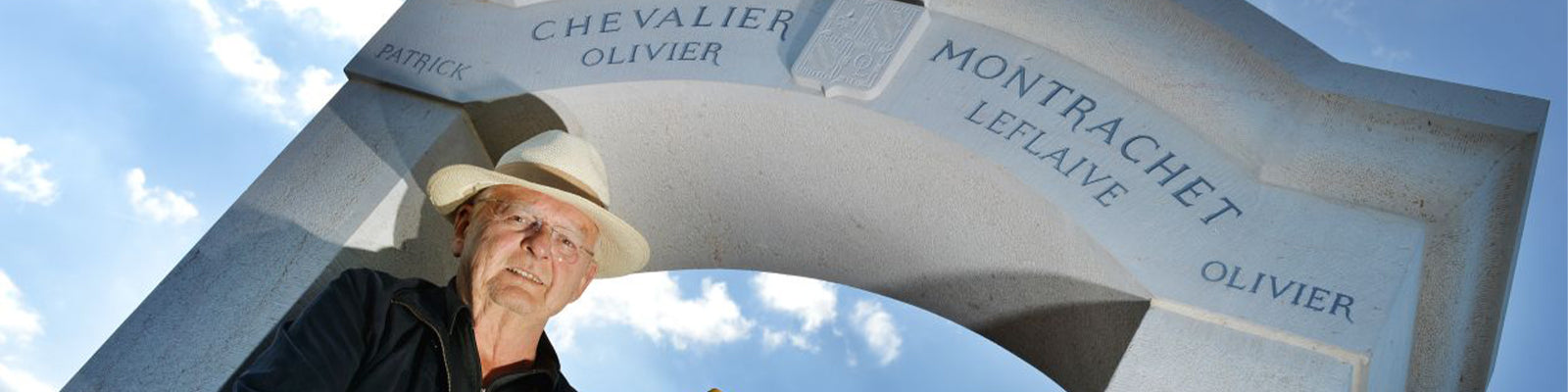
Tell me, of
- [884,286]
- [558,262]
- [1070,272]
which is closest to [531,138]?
[558,262]

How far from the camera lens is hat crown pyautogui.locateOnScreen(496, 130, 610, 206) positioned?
3.93 meters

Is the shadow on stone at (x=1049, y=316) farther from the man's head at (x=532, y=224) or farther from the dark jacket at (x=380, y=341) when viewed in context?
the dark jacket at (x=380, y=341)

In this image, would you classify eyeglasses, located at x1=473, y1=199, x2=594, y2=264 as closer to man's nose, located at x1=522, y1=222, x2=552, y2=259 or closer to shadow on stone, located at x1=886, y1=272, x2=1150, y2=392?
man's nose, located at x1=522, y1=222, x2=552, y2=259

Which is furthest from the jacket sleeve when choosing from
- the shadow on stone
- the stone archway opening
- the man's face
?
the shadow on stone

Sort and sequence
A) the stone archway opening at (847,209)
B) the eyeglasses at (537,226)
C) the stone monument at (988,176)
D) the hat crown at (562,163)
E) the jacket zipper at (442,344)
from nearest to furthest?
the stone monument at (988,176), the jacket zipper at (442,344), the stone archway opening at (847,209), the eyeglasses at (537,226), the hat crown at (562,163)

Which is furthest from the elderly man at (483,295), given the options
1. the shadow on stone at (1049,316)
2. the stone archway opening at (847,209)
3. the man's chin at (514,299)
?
the shadow on stone at (1049,316)

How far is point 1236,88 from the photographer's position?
3.67 meters

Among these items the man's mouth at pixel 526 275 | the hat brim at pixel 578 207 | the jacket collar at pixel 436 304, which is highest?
the hat brim at pixel 578 207

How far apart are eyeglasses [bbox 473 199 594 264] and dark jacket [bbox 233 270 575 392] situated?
24cm

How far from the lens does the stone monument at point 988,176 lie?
A: 3.37 meters

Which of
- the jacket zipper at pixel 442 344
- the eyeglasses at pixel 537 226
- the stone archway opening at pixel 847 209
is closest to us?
the jacket zipper at pixel 442 344

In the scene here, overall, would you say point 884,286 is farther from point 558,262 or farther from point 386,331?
point 386,331

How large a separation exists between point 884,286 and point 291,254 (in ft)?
5.79

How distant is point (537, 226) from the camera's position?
151 inches
